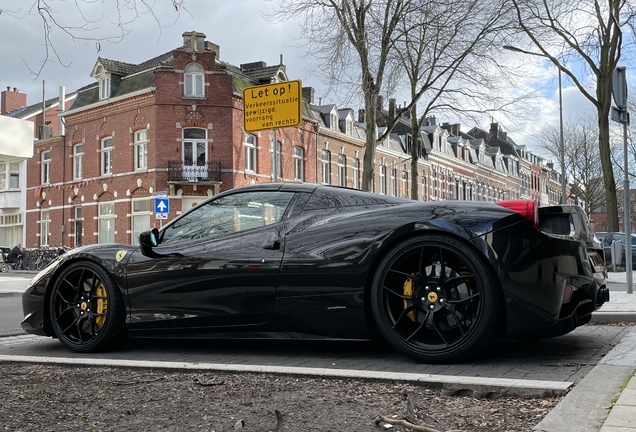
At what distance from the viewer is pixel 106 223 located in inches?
1379

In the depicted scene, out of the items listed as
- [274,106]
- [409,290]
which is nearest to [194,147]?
[274,106]

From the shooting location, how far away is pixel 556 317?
3.72 meters

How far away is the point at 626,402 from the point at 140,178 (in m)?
32.1

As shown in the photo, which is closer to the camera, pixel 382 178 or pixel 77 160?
pixel 77 160

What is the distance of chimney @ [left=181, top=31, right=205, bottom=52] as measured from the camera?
32.8 metres

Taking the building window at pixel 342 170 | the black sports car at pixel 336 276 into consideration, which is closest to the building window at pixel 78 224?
the building window at pixel 342 170

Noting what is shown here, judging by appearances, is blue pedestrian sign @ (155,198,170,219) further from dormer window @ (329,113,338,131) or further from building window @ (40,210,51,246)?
dormer window @ (329,113,338,131)

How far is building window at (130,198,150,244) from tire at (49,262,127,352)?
2830 centimetres

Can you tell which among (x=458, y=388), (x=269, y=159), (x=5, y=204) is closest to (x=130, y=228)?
(x=269, y=159)

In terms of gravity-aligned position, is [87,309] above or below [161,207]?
below

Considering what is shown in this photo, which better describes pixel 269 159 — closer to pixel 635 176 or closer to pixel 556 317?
pixel 635 176

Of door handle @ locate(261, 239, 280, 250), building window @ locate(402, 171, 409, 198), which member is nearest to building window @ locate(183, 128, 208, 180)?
building window @ locate(402, 171, 409, 198)

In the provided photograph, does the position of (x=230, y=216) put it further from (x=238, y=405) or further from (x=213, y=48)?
(x=213, y=48)

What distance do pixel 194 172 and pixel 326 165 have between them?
447 inches
